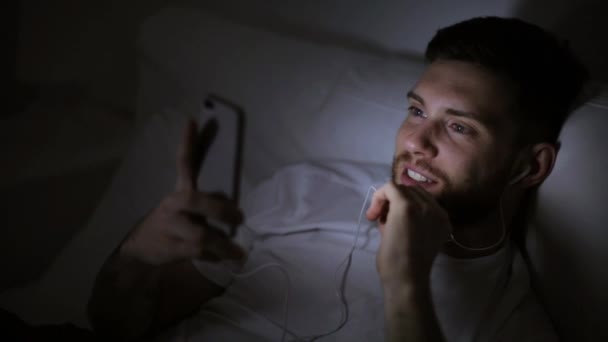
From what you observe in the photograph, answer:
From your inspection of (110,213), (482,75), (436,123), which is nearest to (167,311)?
(110,213)

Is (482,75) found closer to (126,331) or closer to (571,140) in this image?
(571,140)

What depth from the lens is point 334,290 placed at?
29.4 inches

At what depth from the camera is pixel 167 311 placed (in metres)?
0.74

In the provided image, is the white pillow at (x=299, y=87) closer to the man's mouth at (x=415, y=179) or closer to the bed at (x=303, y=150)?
the bed at (x=303, y=150)

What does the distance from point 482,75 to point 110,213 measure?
739mm

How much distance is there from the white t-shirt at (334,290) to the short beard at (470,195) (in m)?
0.08

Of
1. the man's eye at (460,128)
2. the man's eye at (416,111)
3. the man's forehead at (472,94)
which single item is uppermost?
the man's forehead at (472,94)

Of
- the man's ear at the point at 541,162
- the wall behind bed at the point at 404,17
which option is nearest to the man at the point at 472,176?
the man's ear at the point at 541,162

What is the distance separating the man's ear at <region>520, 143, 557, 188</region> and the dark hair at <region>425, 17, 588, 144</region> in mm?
Answer: 19

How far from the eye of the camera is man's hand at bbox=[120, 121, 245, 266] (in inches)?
19.2

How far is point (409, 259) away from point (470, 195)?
0.81 feet

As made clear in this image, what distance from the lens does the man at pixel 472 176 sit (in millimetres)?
683

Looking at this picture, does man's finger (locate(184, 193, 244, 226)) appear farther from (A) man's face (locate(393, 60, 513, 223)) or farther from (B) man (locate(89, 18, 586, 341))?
(A) man's face (locate(393, 60, 513, 223))

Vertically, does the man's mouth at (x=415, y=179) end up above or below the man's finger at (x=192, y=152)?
below
